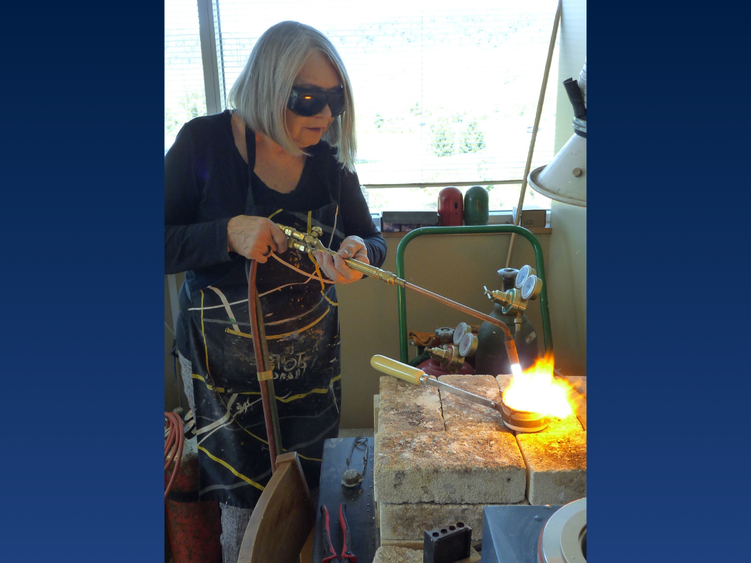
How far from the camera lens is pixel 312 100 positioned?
89 cm

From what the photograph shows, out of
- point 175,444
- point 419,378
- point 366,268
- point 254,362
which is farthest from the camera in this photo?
point 175,444

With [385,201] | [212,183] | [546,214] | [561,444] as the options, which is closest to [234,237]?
[212,183]

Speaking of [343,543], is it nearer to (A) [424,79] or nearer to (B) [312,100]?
(B) [312,100]

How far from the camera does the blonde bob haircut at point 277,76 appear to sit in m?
0.87

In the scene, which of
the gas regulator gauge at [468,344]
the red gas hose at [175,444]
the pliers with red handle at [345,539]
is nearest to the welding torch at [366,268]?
the gas regulator gauge at [468,344]

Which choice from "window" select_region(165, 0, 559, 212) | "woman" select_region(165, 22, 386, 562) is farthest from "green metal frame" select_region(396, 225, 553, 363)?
"woman" select_region(165, 22, 386, 562)

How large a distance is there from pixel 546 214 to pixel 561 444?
1.47 m

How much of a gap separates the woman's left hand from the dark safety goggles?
0.22m

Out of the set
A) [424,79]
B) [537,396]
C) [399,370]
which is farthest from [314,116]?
[424,79]

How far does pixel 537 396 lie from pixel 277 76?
2.13 feet

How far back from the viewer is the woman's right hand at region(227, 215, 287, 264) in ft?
2.69

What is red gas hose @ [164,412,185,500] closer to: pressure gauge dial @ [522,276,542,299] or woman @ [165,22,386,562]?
woman @ [165,22,386,562]

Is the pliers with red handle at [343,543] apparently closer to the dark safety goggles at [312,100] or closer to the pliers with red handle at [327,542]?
the pliers with red handle at [327,542]

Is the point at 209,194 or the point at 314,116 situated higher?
the point at 314,116
